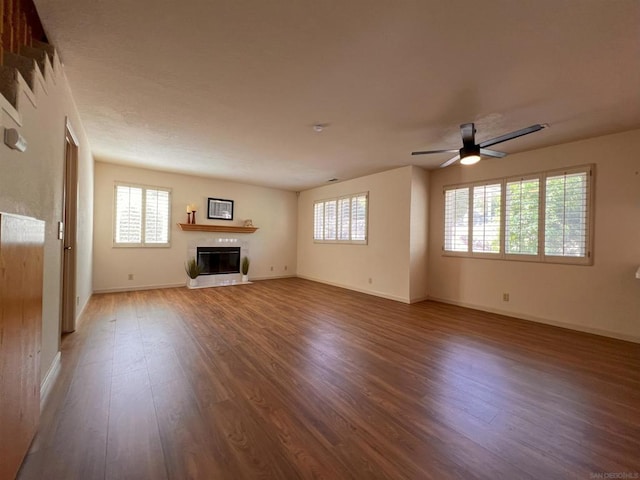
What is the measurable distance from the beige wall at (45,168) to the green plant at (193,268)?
350 centimetres

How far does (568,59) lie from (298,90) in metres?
2.15

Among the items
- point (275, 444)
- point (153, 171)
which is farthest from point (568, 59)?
point (153, 171)

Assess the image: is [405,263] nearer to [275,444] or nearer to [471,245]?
[471,245]

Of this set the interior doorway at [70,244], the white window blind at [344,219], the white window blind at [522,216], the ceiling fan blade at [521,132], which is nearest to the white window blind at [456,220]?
the white window blind at [522,216]

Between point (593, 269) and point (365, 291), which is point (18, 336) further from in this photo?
point (593, 269)

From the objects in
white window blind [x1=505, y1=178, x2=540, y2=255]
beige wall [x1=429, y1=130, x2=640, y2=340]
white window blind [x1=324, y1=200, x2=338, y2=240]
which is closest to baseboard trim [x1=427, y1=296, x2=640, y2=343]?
beige wall [x1=429, y1=130, x2=640, y2=340]

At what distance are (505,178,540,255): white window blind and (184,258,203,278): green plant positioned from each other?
5995 mm

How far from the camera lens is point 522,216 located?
4.13 m

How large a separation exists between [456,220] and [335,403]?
4144mm

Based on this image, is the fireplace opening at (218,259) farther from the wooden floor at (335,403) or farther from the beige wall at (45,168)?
the beige wall at (45,168)

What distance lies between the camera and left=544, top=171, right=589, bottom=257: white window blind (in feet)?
11.9

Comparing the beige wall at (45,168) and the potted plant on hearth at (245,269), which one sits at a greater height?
the beige wall at (45,168)

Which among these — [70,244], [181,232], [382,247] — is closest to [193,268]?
[181,232]

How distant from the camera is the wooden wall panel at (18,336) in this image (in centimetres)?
115
